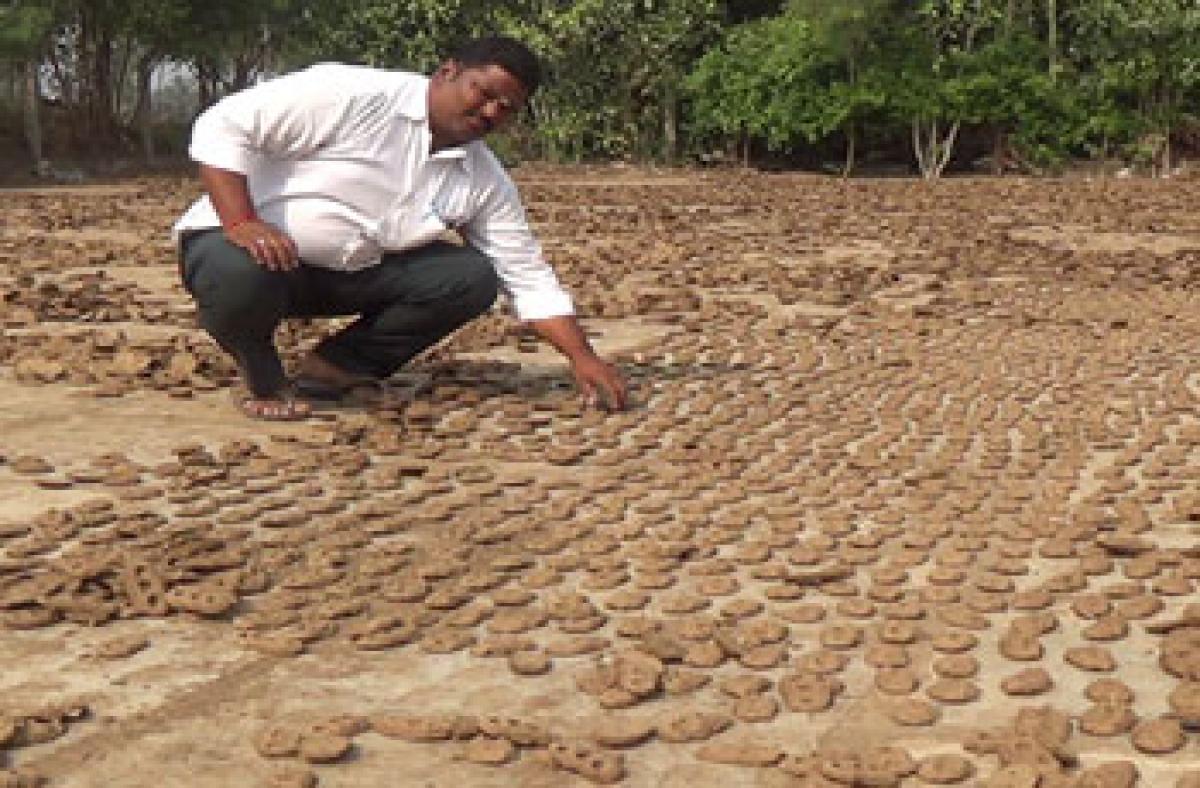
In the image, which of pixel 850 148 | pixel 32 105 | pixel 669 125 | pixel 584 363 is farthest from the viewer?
pixel 669 125

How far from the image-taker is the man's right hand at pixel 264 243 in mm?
3998

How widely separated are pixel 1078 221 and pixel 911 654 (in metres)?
9.26

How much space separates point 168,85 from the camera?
7200 centimetres

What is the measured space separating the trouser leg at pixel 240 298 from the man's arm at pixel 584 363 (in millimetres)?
736

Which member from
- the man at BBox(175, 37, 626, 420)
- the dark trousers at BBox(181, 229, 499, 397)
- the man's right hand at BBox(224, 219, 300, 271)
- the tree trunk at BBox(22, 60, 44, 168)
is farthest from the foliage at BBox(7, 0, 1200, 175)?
the man's right hand at BBox(224, 219, 300, 271)

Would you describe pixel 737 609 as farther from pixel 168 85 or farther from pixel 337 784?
pixel 168 85

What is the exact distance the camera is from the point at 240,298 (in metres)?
4.16

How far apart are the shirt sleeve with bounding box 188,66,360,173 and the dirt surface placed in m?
0.76

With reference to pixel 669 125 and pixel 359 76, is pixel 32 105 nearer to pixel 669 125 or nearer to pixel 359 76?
pixel 669 125

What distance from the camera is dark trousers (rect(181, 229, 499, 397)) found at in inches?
164

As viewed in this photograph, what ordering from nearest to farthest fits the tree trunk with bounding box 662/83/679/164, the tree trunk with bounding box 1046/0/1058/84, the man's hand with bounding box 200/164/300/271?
the man's hand with bounding box 200/164/300/271 < the tree trunk with bounding box 1046/0/1058/84 < the tree trunk with bounding box 662/83/679/164

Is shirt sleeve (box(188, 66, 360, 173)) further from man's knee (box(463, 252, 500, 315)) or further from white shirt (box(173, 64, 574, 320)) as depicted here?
man's knee (box(463, 252, 500, 315))

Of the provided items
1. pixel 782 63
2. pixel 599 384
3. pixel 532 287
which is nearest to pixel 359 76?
pixel 532 287

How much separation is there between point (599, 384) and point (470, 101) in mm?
925
